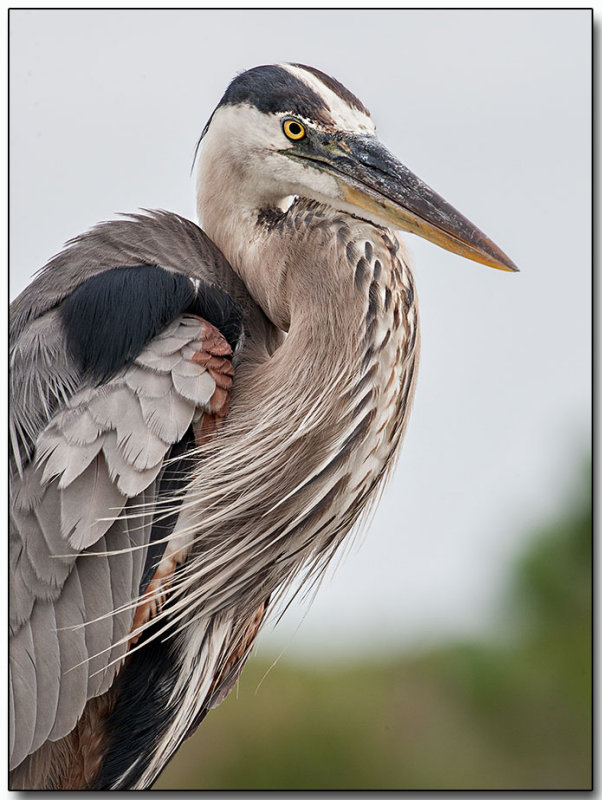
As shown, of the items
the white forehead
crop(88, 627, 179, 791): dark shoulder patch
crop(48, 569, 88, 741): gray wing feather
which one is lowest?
crop(88, 627, 179, 791): dark shoulder patch

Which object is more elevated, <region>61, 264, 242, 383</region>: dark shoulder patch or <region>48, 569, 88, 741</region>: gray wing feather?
<region>61, 264, 242, 383</region>: dark shoulder patch

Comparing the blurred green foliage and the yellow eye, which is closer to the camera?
the yellow eye

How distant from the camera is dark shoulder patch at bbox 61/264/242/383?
2.07m

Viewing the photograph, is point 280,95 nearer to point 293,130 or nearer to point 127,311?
point 293,130

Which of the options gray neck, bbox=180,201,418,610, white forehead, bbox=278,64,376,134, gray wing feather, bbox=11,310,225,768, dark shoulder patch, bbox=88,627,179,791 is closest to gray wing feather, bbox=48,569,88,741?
gray wing feather, bbox=11,310,225,768

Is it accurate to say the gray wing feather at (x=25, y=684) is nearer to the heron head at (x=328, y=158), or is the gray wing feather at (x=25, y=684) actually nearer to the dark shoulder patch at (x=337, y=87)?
the heron head at (x=328, y=158)

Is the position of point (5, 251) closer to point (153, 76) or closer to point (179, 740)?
point (153, 76)

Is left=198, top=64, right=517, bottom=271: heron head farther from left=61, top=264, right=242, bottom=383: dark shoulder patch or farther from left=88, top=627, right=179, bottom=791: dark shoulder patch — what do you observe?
left=88, top=627, right=179, bottom=791: dark shoulder patch

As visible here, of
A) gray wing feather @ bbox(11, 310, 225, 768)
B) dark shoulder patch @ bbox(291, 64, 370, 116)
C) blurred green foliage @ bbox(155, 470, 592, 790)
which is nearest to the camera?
gray wing feather @ bbox(11, 310, 225, 768)

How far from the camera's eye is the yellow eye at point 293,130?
82.8 inches

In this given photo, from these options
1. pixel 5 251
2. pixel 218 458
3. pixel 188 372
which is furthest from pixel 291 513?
pixel 5 251

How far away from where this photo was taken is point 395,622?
10.9 ft

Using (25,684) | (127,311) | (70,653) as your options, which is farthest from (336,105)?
(25,684)

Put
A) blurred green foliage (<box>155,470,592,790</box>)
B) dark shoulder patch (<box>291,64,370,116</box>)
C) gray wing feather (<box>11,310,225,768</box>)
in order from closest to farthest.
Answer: gray wing feather (<box>11,310,225,768</box>)
dark shoulder patch (<box>291,64,370,116</box>)
blurred green foliage (<box>155,470,592,790</box>)
